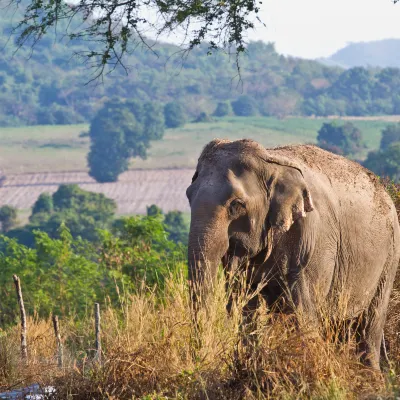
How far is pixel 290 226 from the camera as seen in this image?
24.1ft

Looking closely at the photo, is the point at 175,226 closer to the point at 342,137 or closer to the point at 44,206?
the point at 44,206

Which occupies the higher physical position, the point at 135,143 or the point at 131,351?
the point at 131,351

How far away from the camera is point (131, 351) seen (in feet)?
22.9

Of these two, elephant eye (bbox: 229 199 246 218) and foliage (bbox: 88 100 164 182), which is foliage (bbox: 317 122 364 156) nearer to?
foliage (bbox: 88 100 164 182)

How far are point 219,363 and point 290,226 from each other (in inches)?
46.7

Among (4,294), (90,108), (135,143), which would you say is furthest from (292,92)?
(4,294)

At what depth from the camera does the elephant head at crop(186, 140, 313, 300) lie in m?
6.86

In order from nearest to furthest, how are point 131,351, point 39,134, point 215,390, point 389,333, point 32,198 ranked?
point 215,390 → point 131,351 → point 389,333 → point 32,198 → point 39,134

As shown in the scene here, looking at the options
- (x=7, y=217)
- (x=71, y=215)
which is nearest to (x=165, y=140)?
(x=7, y=217)

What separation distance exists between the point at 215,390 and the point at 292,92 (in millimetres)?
183849

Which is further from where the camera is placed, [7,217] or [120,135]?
[120,135]

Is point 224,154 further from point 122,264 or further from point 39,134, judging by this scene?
point 39,134

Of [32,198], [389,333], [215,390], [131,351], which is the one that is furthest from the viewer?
[32,198]

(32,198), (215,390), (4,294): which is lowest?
(32,198)
